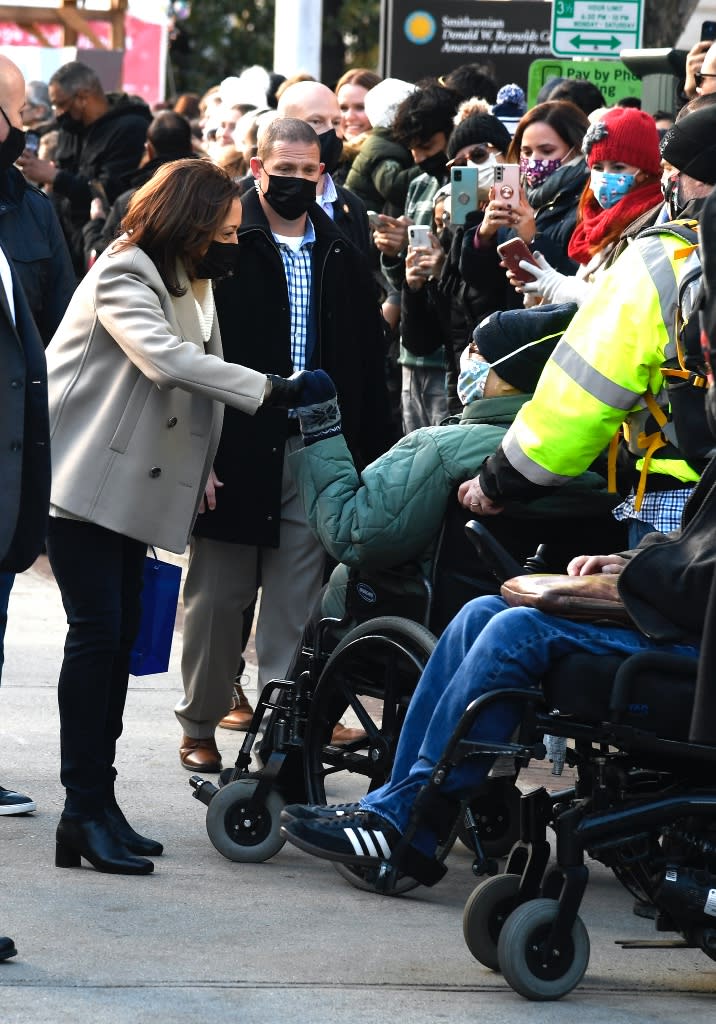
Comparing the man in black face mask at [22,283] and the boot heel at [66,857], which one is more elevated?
the man in black face mask at [22,283]

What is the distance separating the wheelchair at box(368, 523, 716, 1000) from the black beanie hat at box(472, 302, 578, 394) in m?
1.25

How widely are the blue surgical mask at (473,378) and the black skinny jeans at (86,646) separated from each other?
1087 millimetres

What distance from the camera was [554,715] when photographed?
161 inches

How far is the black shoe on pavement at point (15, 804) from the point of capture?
554 cm

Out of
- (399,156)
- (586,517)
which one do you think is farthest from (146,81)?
(586,517)

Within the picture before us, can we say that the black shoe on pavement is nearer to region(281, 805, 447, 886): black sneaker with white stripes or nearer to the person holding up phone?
region(281, 805, 447, 886): black sneaker with white stripes

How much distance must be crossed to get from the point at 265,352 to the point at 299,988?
2.62 m

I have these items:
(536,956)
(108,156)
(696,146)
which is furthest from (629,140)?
(108,156)

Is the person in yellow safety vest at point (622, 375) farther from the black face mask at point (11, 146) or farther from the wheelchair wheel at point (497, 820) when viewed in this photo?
the black face mask at point (11, 146)

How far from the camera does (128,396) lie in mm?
5047

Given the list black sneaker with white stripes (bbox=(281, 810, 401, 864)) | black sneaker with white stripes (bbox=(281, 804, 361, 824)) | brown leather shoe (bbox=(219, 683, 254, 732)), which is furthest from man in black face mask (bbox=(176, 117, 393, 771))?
black sneaker with white stripes (bbox=(281, 810, 401, 864))

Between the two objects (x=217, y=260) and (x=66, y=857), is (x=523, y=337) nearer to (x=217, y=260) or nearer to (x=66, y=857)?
(x=217, y=260)

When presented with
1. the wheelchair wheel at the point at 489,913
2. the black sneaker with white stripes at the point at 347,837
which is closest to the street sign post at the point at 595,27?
the black sneaker with white stripes at the point at 347,837

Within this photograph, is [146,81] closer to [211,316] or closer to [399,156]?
[399,156]
